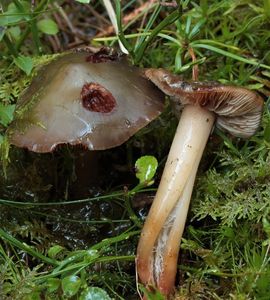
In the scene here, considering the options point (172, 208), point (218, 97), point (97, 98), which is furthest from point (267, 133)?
point (97, 98)

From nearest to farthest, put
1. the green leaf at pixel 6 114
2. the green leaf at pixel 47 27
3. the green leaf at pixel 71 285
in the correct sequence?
the green leaf at pixel 71 285, the green leaf at pixel 6 114, the green leaf at pixel 47 27

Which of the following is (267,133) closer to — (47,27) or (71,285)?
(71,285)

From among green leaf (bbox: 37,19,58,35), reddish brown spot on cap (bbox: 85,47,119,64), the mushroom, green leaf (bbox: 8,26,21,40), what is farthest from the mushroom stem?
green leaf (bbox: 8,26,21,40)

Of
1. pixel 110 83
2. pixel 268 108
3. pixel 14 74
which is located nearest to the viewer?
pixel 110 83

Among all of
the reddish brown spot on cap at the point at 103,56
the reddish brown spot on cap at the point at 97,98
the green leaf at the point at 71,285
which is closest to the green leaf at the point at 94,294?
the green leaf at the point at 71,285

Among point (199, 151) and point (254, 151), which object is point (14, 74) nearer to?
point (199, 151)

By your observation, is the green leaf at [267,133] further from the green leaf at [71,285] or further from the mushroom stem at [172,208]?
the green leaf at [71,285]

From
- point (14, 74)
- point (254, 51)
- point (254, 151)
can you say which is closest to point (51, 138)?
point (14, 74)
